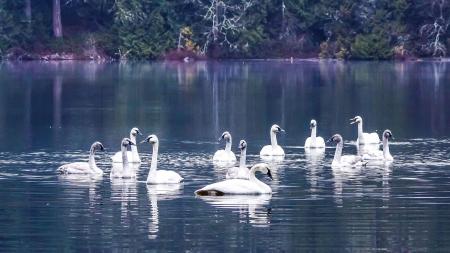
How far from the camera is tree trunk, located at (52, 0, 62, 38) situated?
78.6 meters

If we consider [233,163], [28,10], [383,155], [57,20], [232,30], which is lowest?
[233,163]

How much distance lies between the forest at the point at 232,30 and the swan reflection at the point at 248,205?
5385cm

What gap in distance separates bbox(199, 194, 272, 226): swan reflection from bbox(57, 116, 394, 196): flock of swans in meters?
0.20

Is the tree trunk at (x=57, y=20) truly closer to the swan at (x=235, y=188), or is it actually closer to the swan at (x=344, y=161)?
the swan at (x=344, y=161)

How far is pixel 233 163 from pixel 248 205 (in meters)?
6.92

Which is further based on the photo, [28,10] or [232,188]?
[28,10]

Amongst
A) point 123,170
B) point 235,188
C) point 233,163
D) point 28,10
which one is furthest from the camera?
point 28,10

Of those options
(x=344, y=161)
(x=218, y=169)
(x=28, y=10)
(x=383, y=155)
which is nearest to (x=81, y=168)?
(x=218, y=169)

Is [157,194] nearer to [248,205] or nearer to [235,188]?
[235,188]

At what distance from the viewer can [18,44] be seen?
79.4m

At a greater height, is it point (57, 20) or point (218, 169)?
point (57, 20)

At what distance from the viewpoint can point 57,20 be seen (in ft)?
259

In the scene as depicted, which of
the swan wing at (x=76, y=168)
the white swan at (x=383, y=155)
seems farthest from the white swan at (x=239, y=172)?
the white swan at (x=383, y=155)

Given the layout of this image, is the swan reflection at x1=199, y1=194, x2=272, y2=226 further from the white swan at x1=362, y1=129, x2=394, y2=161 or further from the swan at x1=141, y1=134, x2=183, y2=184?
the white swan at x1=362, y1=129, x2=394, y2=161
